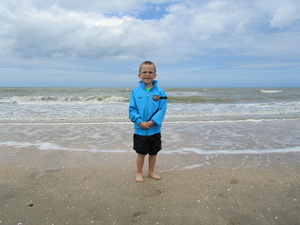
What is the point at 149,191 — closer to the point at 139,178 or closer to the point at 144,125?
the point at 139,178

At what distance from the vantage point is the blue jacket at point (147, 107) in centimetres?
297

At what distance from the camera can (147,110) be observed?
9.80ft

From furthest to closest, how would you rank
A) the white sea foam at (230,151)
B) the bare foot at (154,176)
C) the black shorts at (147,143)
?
the white sea foam at (230,151) → the bare foot at (154,176) → the black shorts at (147,143)

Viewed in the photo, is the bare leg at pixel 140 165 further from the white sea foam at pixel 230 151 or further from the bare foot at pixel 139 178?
the white sea foam at pixel 230 151

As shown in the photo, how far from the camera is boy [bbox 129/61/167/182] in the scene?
2967 millimetres

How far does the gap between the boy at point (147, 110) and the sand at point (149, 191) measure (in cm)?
60

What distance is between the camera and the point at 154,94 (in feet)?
9.87

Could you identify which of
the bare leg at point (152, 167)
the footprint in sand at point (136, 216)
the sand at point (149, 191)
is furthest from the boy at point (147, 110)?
the footprint in sand at point (136, 216)

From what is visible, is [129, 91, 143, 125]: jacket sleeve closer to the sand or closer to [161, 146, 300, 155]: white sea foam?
the sand

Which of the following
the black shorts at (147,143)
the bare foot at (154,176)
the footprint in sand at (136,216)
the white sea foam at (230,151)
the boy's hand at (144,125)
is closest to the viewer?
the footprint in sand at (136,216)

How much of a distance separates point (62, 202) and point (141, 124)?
136 centimetres

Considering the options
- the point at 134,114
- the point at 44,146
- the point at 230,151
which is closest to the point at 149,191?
the point at 134,114

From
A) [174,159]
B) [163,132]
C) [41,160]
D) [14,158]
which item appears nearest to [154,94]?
[174,159]

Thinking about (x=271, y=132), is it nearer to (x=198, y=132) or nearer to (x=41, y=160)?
(x=198, y=132)
